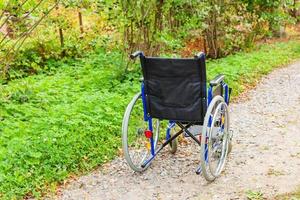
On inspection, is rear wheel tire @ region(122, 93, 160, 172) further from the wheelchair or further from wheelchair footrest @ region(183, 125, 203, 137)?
wheelchair footrest @ region(183, 125, 203, 137)

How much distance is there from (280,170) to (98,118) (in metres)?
2.03

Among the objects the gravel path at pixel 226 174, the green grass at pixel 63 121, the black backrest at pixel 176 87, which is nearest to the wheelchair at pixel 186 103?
the black backrest at pixel 176 87

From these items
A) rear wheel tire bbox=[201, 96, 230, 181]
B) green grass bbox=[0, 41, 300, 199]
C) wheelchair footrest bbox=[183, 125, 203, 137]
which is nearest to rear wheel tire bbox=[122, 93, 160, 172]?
green grass bbox=[0, 41, 300, 199]

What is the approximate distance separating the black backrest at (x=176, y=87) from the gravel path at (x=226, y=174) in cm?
58

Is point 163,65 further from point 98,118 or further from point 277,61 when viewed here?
point 277,61

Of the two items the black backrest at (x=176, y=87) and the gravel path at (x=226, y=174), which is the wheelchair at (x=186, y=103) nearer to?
the black backrest at (x=176, y=87)

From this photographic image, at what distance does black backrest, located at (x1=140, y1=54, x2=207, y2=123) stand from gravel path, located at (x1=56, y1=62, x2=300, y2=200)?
584mm

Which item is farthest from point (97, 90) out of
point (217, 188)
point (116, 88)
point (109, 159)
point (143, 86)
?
point (217, 188)

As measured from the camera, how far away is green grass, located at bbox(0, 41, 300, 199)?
12.9ft

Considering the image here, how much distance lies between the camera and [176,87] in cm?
386

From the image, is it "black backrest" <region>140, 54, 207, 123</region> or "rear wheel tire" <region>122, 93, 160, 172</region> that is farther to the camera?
"rear wheel tire" <region>122, 93, 160, 172</region>

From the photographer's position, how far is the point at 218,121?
417 cm

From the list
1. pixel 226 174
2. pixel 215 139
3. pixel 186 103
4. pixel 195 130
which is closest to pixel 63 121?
pixel 195 130

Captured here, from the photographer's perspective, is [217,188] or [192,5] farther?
[192,5]
